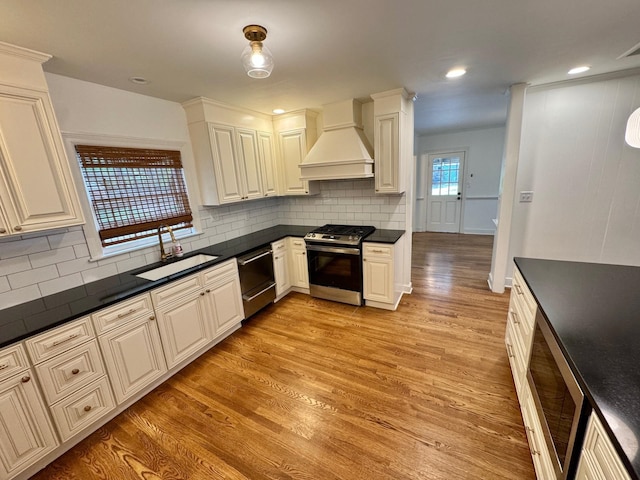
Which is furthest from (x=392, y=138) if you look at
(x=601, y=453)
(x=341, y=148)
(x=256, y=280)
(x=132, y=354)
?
(x=132, y=354)

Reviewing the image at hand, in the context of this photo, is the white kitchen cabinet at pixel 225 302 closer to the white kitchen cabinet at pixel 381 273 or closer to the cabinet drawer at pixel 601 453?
the white kitchen cabinet at pixel 381 273

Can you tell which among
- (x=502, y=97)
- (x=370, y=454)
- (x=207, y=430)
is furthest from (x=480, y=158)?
(x=207, y=430)

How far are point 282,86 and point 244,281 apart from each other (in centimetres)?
202

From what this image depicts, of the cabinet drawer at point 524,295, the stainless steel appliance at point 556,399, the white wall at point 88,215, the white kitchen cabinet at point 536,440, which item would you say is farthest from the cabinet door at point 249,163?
the white kitchen cabinet at point 536,440

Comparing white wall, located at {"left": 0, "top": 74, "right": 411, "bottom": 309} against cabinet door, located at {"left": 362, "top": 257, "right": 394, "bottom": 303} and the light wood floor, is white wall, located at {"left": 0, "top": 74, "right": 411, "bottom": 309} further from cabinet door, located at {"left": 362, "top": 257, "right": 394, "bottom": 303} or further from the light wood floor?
the light wood floor

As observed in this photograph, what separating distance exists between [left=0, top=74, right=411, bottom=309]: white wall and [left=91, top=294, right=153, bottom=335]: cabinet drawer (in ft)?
1.84

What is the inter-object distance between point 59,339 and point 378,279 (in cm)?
274

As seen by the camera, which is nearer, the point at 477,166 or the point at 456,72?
the point at 456,72

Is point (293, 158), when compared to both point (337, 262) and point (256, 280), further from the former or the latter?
point (256, 280)

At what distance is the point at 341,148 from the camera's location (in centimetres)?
307

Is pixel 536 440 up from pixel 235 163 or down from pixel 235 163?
down

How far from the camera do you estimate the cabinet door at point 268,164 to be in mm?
3418

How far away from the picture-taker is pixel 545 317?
1.27 metres

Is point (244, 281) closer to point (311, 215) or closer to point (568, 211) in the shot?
point (311, 215)
